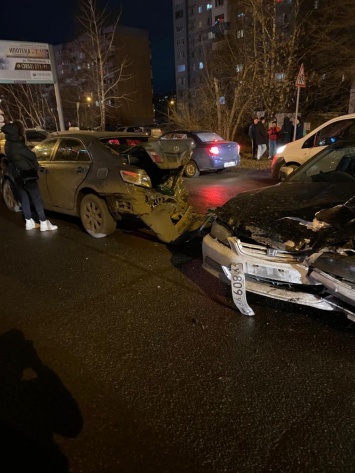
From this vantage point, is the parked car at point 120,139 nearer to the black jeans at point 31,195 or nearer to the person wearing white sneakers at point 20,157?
the person wearing white sneakers at point 20,157

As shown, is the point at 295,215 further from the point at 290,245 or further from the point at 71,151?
the point at 71,151

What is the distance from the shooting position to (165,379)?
2.70 metres

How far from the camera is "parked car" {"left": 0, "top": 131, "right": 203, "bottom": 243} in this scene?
17.2 feet

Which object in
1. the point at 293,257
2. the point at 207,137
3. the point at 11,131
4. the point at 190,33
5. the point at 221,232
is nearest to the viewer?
the point at 293,257

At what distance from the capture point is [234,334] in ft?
10.5

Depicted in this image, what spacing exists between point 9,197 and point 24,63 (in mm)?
14768

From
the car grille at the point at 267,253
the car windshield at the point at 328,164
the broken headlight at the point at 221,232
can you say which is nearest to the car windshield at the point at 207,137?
the car windshield at the point at 328,164

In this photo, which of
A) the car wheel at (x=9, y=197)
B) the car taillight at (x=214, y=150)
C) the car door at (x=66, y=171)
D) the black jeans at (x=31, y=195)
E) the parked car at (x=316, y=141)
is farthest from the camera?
the car taillight at (x=214, y=150)

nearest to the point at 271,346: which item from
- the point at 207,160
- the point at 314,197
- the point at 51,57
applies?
the point at 314,197

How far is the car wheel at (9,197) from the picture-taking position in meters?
7.62

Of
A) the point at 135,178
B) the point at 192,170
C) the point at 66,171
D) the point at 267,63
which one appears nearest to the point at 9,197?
the point at 66,171

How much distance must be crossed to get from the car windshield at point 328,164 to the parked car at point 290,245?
1.57 feet

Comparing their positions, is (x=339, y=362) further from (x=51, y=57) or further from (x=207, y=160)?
(x=51, y=57)

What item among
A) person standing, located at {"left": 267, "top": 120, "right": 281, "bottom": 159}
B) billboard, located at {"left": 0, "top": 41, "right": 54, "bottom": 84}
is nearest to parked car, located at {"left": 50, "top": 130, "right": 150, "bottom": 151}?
person standing, located at {"left": 267, "top": 120, "right": 281, "bottom": 159}
